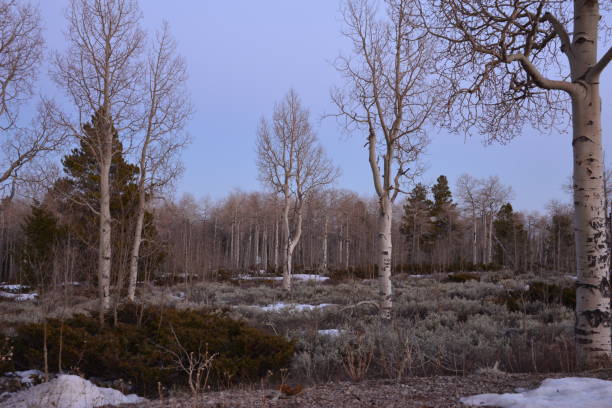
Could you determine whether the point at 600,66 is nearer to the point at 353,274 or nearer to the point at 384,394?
the point at 384,394

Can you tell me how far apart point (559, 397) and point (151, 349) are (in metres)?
4.33

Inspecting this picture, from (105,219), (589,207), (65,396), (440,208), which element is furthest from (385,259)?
(440,208)

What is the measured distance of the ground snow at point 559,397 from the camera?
279 centimetres

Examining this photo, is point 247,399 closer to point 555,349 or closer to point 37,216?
point 555,349

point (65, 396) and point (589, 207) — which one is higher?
point (589, 207)

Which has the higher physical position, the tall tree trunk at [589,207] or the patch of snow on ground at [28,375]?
the tall tree trunk at [589,207]

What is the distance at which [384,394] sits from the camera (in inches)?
139

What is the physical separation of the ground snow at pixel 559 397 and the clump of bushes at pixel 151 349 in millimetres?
2959

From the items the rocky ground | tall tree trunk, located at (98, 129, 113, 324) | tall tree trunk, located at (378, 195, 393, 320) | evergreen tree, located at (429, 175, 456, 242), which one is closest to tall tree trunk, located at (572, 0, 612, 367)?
the rocky ground

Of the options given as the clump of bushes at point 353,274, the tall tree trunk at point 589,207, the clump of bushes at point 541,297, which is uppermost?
the tall tree trunk at point 589,207

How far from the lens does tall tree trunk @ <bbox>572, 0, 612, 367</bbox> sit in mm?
4754

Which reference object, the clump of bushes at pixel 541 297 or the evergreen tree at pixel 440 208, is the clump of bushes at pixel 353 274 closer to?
the clump of bushes at pixel 541 297

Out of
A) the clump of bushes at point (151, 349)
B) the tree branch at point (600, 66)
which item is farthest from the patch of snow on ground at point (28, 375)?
the tree branch at point (600, 66)

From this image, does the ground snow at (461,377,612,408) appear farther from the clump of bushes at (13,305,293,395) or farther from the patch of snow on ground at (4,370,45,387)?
the patch of snow on ground at (4,370,45,387)
